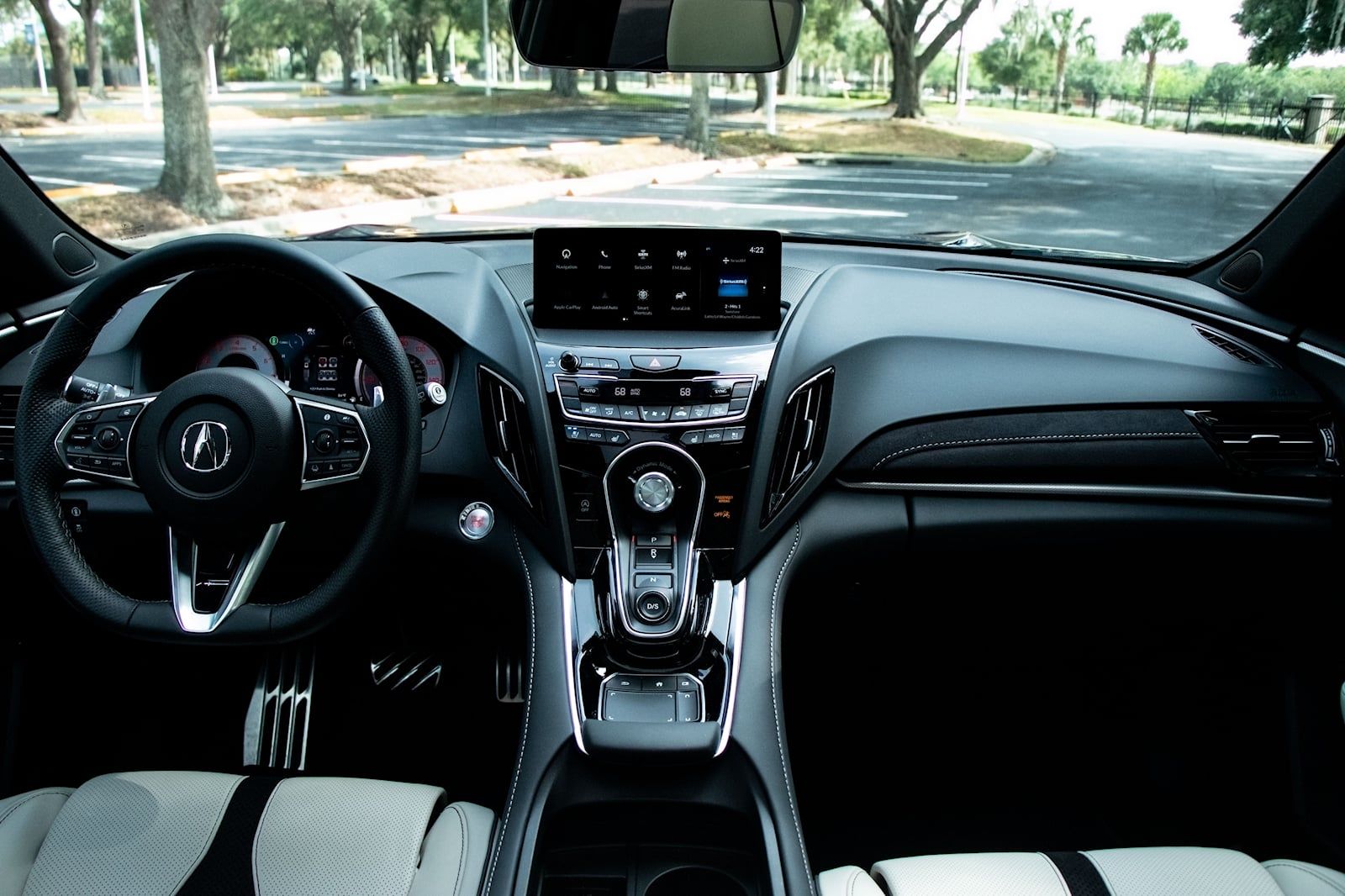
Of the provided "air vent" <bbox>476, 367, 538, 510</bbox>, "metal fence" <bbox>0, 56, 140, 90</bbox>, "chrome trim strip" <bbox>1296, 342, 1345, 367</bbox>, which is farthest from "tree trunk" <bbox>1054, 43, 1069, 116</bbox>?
"metal fence" <bbox>0, 56, 140, 90</bbox>

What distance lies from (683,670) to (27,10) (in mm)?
2641

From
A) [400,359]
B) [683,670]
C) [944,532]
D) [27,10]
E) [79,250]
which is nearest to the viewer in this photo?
[400,359]

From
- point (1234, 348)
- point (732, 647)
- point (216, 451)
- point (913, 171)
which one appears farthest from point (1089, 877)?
point (913, 171)

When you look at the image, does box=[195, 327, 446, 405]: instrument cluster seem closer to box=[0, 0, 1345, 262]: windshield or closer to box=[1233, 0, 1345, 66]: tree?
box=[0, 0, 1345, 262]: windshield

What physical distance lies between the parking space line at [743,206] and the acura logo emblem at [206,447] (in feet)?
6.06

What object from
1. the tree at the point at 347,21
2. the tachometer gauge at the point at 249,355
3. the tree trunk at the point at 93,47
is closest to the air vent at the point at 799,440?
the tachometer gauge at the point at 249,355

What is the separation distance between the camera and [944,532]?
268 centimetres

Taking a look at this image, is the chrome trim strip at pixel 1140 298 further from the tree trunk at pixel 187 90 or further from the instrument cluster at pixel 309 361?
the tree trunk at pixel 187 90

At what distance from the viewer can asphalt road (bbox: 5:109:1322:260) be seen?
287cm

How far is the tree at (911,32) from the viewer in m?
2.81

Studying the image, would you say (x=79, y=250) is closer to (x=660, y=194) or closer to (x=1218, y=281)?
(x=660, y=194)

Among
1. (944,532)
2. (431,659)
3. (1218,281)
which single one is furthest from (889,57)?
(431,659)

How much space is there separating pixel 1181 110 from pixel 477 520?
2086 mm

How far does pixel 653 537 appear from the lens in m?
2.38
